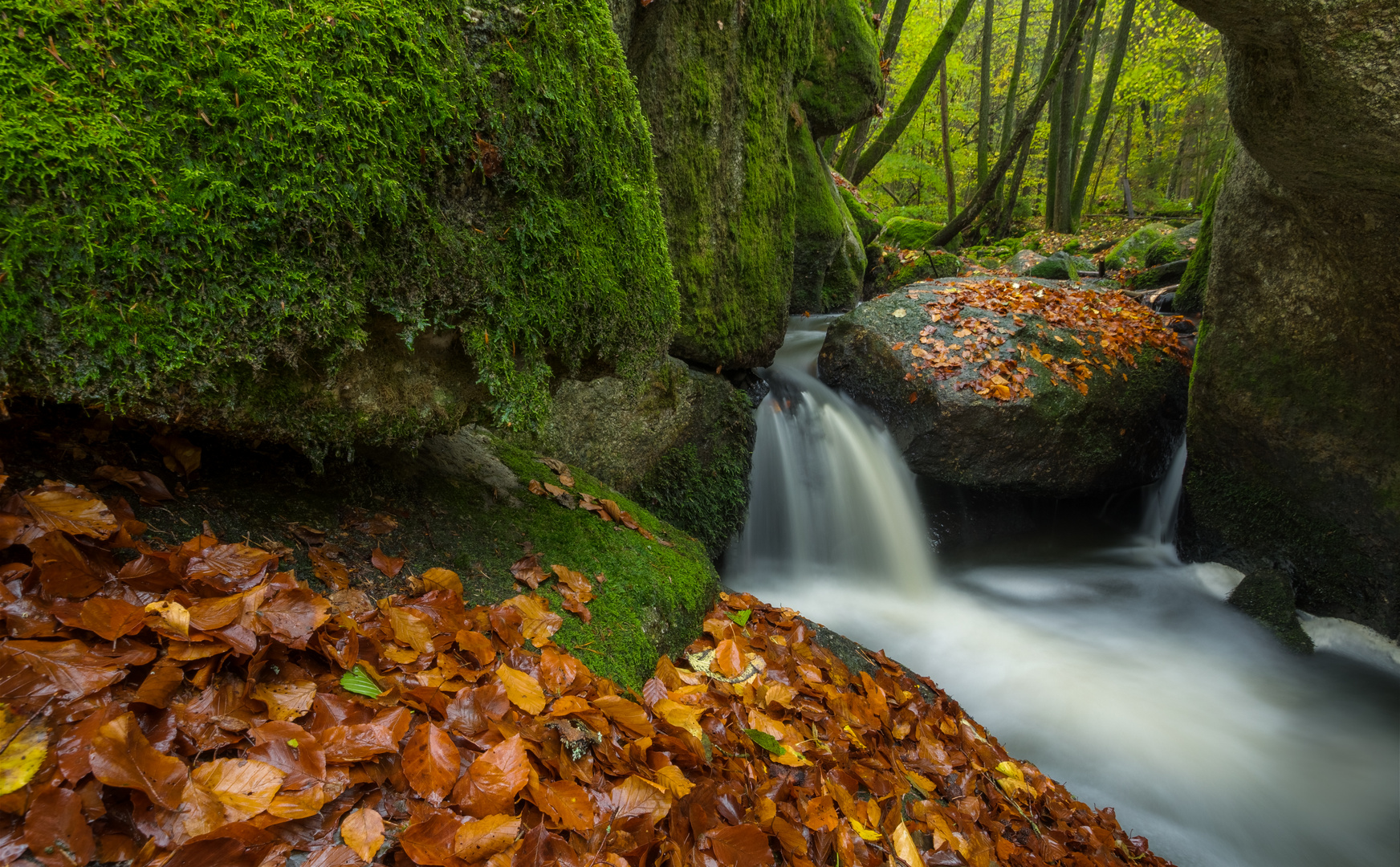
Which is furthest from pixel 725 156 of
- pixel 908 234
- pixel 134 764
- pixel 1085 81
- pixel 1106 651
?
pixel 1085 81

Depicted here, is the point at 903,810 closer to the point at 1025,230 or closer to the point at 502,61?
the point at 502,61

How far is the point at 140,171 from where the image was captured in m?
1.37

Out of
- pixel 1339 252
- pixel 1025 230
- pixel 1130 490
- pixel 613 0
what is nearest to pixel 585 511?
pixel 613 0

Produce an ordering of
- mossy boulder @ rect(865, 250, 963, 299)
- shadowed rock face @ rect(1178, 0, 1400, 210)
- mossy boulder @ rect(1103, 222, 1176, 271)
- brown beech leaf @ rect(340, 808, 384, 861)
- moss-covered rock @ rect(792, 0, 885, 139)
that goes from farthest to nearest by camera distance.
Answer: mossy boulder @ rect(865, 250, 963, 299) < mossy boulder @ rect(1103, 222, 1176, 271) < moss-covered rock @ rect(792, 0, 885, 139) < shadowed rock face @ rect(1178, 0, 1400, 210) < brown beech leaf @ rect(340, 808, 384, 861)

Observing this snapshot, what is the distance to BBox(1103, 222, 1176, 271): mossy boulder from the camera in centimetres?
1128

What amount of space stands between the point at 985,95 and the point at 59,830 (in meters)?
20.3

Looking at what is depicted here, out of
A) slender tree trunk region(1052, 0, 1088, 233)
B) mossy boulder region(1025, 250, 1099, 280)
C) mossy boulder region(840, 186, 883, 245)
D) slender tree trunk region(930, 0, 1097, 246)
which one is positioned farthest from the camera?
slender tree trunk region(1052, 0, 1088, 233)

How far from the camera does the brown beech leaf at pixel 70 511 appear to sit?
1.39 metres

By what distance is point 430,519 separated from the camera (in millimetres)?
2424

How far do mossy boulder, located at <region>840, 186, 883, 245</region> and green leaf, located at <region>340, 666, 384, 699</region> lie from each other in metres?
12.3

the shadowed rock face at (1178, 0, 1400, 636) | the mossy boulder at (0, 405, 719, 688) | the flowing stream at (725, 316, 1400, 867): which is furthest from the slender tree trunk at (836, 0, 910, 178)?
the mossy boulder at (0, 405, 719, 688)

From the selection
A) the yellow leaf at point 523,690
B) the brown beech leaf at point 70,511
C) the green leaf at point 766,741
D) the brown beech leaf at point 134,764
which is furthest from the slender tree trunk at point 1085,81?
the brown beech leaf at point 134,764

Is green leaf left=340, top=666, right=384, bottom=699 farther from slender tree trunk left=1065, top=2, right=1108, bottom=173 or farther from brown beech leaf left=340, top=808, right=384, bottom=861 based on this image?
slender tree trunk left=1065, top=2, right=1108, bottom=173

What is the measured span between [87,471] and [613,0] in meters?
3.24
